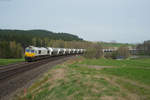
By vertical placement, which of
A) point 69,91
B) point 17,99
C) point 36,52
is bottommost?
point 17,99

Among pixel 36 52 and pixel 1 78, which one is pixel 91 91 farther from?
pixel 36 52

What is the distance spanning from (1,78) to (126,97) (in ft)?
45.7

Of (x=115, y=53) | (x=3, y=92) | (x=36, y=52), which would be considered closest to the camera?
(x=3, y=92)

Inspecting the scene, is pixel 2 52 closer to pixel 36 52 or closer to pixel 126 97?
pixel 36 52

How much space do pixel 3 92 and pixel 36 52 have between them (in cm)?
2055

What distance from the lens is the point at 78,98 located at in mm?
7941

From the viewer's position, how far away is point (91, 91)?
339 inches

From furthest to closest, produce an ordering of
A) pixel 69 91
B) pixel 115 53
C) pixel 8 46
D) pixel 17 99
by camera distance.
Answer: pixel 115 53
pixel 8 46
pixel 17 99
pixel 69 91

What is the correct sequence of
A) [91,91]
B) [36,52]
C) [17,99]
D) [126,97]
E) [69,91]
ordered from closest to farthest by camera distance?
[126,97] < [91,91] < [69,91] < [17,99] < [36,52]

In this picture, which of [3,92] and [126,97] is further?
[3,92]

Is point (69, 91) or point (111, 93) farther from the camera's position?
point (69, 91)

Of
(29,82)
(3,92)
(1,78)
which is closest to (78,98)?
(3,92)

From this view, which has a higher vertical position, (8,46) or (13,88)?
(8,46)

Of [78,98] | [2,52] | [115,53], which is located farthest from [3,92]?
[115,53]
